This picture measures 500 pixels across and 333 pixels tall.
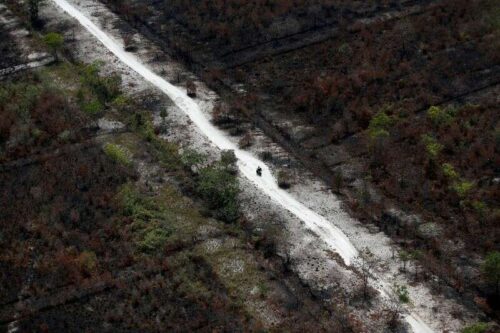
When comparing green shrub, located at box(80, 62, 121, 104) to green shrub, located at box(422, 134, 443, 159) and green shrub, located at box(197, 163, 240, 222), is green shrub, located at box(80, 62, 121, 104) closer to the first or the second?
green shrub, located at box(197, 163, 240, 222)

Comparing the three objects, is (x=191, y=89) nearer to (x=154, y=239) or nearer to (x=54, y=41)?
(x=54, y=41)

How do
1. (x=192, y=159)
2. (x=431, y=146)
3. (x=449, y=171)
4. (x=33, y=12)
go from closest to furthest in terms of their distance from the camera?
(x=449, y=171) → (x=192, y=159) → (x=431, y=146) → (x=33, y=12)

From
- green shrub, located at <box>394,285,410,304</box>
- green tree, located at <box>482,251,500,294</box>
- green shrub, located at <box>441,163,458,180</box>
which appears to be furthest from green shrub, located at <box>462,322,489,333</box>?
green shrub, located at <box>441,163,458,180</box>

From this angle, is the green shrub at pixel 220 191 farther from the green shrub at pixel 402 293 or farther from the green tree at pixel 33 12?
the green tree at pixel 33 12

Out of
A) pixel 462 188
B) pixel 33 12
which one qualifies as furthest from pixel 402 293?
pixel 33 12

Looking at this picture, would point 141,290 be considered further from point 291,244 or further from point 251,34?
point 251,34

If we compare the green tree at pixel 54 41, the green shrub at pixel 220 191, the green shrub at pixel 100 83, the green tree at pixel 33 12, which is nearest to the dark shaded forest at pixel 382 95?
the green shrub at pixel 220 191
